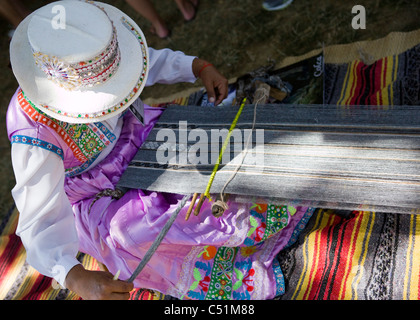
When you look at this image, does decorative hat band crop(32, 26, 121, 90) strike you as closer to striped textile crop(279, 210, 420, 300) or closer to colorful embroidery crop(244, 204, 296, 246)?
colorful embroidery crop(244, 204, 296, 246)

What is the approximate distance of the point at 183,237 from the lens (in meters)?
1.87

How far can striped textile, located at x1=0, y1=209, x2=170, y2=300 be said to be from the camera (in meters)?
2.44

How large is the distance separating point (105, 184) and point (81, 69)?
651mm

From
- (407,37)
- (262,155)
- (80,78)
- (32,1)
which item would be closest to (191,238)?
(262,155)

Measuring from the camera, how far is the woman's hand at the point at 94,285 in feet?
5.10

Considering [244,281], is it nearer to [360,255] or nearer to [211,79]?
[360,255]

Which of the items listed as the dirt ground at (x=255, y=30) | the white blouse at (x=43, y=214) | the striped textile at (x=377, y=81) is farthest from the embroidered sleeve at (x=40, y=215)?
the dirt ground at (x=255, y=30)

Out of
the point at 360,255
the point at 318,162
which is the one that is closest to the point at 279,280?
the point at 360,255

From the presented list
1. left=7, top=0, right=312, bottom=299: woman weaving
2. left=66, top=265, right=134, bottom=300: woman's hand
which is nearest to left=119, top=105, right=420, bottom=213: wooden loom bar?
left=7, top=0, right=312, bottom=299: woman weaving

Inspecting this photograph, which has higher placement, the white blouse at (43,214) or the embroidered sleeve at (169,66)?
the embroidered sleeve at (169,66)

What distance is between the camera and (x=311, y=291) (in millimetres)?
1901

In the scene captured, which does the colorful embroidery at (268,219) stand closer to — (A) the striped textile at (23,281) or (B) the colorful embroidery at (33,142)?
(A) the striped textile at (23,281)
